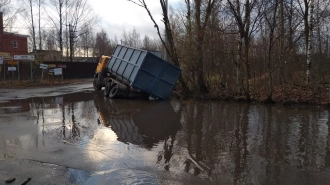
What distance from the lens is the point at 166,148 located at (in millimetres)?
7578

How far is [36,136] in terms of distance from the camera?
8.82 metres

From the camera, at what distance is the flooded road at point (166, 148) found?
5.70 metres

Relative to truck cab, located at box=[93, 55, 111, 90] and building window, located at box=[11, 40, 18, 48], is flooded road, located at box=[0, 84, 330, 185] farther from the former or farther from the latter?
building window, located at box=[11, 40, 18, 48]

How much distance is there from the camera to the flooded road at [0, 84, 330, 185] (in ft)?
18.7

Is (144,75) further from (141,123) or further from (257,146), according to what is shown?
(257,146)

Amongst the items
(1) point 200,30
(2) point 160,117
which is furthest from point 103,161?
(1) point 200,30

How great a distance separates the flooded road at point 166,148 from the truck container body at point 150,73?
14.0ft

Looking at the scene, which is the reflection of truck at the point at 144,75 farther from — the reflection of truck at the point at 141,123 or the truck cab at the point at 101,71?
the truck cab at the point at 101,71

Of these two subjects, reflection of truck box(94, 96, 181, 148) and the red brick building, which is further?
the red brick building

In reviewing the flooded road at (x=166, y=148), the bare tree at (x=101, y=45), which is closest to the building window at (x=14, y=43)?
the bare tree at (x=101, y=45)

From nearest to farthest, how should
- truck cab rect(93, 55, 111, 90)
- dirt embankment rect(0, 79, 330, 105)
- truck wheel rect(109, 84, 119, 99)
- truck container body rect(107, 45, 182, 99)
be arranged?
dirt embankment rect(0, 79, 330, 105) < truck container body rect(107, 45, 182, 99) < truck wheel rect(109, 84, 119, 99) < truck cab rect(93, 55, 111, 90)

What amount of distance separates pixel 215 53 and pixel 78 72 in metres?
30.6

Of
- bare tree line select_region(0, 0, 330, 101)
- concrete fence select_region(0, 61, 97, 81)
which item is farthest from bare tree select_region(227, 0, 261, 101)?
concrete fence select_region(0, 61, 97, 81)

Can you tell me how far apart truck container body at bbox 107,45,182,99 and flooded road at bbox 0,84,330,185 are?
4.27m
